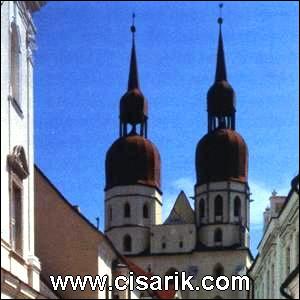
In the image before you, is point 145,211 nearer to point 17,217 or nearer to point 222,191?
point 222,191

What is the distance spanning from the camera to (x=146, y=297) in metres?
47.3

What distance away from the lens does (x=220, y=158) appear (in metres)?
92.6

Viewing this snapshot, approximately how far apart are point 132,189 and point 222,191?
8.17m

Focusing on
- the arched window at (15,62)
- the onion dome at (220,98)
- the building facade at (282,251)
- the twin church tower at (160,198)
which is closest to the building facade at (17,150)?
the arched window at (15,62)

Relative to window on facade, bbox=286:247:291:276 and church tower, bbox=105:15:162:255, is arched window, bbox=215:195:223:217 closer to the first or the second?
church tower, bbox=105:15:162:255

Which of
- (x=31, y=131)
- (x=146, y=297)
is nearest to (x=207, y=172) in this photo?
(x=146, y=297)

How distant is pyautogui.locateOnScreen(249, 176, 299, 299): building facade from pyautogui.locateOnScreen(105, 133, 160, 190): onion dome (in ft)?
154

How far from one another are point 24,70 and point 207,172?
229ft

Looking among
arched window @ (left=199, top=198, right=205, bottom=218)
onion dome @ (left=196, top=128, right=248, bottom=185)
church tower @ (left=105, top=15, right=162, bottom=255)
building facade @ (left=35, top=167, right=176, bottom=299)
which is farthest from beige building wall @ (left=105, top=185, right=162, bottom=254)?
building facade @ (left=35, top=167, right=176, bottom=299)

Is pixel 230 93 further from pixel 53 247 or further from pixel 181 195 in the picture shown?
pixel 53 247

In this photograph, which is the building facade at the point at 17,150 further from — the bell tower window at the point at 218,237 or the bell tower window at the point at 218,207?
the bell tower window at the point at 218,207

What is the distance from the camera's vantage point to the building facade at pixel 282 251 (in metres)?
30.7

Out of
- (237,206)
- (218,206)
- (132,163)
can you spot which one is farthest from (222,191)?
(132,163)

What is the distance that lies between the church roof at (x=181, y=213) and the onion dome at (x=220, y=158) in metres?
4.29
